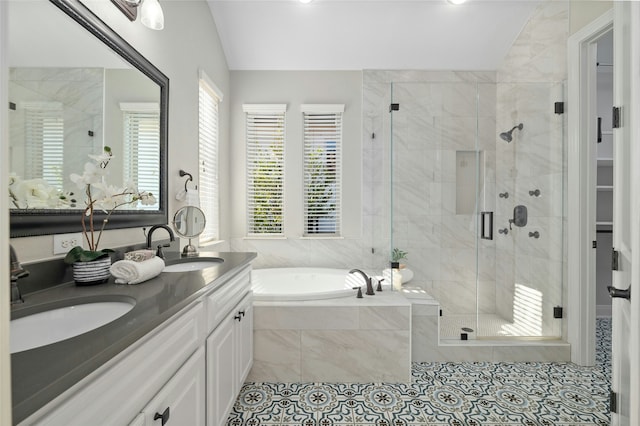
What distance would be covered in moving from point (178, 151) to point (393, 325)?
199 centimetres

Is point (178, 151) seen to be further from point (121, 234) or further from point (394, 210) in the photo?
point (394, 210)

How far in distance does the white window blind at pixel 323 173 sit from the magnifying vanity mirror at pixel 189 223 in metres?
1.44

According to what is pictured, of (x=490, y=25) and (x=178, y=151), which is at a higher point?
(x=490, y=25)

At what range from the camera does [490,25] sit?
307cm

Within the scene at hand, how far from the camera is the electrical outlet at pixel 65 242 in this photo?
1.20 metres

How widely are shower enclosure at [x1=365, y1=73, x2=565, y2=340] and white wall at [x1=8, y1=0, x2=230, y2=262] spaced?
5.51 feet

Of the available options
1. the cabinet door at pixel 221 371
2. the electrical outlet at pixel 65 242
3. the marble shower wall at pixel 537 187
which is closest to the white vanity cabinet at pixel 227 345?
the cabinet door at pixel 221 371

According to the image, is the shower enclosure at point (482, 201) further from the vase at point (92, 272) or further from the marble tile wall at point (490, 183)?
the vase at point (92, 272)

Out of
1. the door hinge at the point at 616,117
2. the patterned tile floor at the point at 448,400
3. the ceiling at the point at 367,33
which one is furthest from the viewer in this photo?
the ceiling at the point at 367,33

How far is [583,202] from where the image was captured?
2396mm

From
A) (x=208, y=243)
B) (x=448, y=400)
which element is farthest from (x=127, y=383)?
(x=208, y=243)

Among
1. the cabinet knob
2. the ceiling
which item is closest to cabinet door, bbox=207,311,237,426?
the cabinet knob

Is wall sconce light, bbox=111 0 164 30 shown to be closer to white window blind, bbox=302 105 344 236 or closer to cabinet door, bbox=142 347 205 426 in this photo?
cabinet door, bbox=142 347 205 426

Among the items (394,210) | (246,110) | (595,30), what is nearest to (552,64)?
(595,30)
